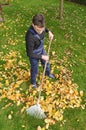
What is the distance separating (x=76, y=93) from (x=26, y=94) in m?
1.47

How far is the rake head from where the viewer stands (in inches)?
258

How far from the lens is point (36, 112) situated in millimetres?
6641

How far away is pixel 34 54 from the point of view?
6.63 m

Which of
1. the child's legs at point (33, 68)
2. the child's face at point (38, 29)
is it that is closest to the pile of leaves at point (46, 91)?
the child's legs at point (33, 68)

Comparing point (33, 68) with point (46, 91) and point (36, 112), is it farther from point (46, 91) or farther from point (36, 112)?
point (36, 112)

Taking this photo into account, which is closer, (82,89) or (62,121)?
(62,121)

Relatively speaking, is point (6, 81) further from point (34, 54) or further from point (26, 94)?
point (34, 54)

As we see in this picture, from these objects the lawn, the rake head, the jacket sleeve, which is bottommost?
the lawn

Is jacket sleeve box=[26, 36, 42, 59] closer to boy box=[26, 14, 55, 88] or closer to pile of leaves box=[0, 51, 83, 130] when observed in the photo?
boy box=[26, 14, 55, 88]

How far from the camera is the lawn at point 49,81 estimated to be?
6773 millimetres

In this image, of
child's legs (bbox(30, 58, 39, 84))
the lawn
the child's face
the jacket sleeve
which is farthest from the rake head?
the child's face

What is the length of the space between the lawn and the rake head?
0.11m

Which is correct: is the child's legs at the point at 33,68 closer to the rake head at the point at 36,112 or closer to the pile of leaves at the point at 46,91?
the pile of leaves at the point at 46,91

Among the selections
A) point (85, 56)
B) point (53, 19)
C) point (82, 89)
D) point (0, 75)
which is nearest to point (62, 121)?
point (82, 89)
